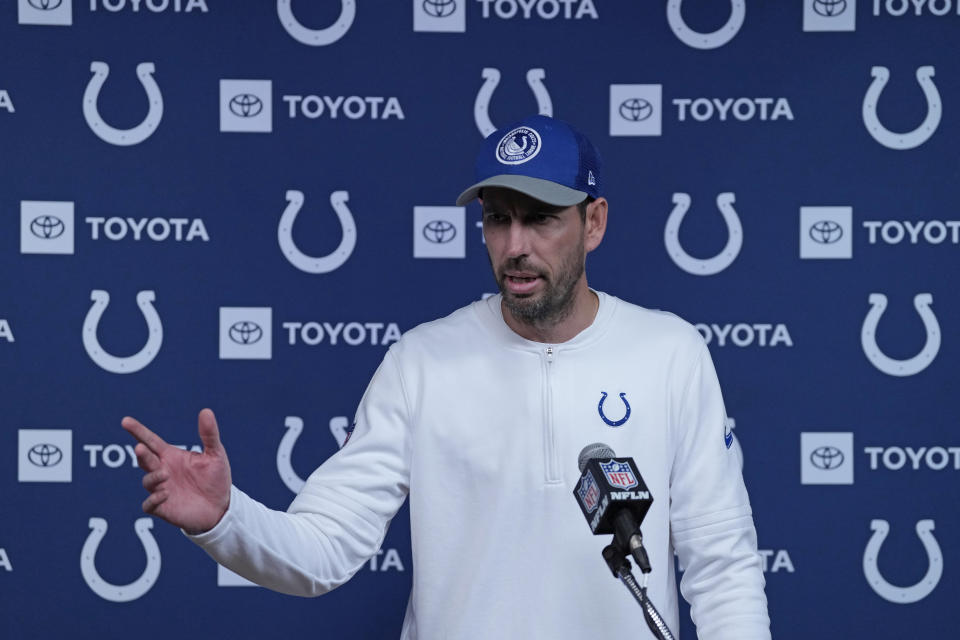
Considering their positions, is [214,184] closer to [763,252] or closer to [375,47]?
[375,47]

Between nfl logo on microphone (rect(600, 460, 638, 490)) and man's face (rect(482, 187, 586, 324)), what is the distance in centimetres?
47

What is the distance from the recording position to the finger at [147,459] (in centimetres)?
104

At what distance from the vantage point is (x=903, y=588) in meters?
2.10

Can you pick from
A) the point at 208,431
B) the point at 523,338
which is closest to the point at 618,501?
the point at 208,431

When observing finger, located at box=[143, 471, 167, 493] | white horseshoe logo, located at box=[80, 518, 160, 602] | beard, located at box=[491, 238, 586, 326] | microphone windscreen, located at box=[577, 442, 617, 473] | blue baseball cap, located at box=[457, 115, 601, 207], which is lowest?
white horseshoe logo, located at box=[80, 518, 160, 602]

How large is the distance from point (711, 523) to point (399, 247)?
3.27ft

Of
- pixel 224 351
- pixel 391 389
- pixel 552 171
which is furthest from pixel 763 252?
pixel 224 351

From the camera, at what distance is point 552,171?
1.39 meters

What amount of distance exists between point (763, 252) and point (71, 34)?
162 cm

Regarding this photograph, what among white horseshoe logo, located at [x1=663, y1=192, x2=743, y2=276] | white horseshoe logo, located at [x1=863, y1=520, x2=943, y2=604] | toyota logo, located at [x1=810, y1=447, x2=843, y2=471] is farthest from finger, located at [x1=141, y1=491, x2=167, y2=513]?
white horseshoe logo, located at [x1=863, y1=520, x2=943, y2=604]

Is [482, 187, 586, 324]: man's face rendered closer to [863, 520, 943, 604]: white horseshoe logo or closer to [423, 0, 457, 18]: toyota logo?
[423, 0, 457, 18]: toyota logo

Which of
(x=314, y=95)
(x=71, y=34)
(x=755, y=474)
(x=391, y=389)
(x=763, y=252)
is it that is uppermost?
(x=71, y=34)

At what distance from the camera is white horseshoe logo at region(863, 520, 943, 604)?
2.09 meters

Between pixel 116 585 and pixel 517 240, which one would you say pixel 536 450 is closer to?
pixel 517 240
